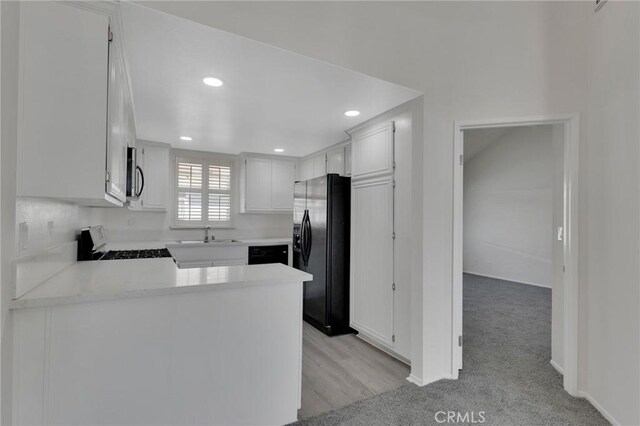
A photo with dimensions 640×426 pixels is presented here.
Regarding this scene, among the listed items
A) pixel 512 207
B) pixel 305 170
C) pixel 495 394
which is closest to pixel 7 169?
pixel 495 394

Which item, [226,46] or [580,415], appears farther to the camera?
[580,415]

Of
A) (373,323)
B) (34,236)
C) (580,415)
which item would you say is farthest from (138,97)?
(580,415)

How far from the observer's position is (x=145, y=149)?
4.03 metres

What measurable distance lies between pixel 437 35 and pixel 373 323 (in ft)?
8.85

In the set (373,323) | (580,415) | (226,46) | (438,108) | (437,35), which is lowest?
(580,415)

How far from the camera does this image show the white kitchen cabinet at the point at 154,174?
158 inches

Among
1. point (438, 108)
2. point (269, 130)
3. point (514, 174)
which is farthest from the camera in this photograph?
point (514, 174)

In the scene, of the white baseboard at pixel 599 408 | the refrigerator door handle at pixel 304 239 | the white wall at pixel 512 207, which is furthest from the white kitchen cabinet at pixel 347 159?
the white wall at pixel 512 207

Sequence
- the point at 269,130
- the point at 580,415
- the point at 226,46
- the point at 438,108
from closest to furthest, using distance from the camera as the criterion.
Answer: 1. the point at 226,46
2. the point at 580,415
3. the point at 438,108
4. the point at 269,130

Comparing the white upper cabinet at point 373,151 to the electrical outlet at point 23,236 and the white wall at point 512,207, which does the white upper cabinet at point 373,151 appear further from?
the white wall at point 512,207

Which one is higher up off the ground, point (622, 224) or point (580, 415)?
point (622, 224)

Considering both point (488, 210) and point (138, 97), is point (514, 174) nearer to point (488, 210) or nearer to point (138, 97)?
point (488, 210)

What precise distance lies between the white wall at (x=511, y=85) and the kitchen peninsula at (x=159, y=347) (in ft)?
4.09

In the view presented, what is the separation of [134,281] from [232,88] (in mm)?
1613
